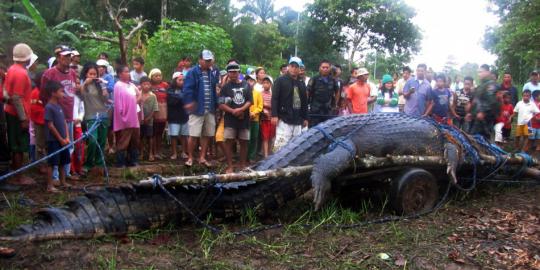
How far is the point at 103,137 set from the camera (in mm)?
5902

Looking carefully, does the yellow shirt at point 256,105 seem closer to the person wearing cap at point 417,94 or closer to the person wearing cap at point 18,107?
the person wearing cap at point 417,94

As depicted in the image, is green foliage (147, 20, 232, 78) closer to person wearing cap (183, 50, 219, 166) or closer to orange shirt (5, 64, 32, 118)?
person wearing cap (183, 50, 219, 166)

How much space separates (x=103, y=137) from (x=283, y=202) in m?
2.92

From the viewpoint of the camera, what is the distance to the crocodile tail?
10.2ft

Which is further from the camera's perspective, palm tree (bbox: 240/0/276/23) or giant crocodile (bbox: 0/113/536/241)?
palm tree (bbox: 240/0/276/23)

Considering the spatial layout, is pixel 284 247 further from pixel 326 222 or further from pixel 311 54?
pixel 311 54

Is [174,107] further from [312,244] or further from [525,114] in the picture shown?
[525,114]

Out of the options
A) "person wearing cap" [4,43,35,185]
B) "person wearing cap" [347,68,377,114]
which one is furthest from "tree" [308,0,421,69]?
"person wearing cap" [4,43,35,185]

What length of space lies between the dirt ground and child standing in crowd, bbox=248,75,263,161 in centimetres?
284

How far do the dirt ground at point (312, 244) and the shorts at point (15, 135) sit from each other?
773 millimetres

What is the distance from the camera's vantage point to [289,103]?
21.8 feet

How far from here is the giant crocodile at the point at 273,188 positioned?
3.23 m

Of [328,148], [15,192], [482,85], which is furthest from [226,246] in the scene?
[482,85]

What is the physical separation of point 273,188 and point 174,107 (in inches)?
139
